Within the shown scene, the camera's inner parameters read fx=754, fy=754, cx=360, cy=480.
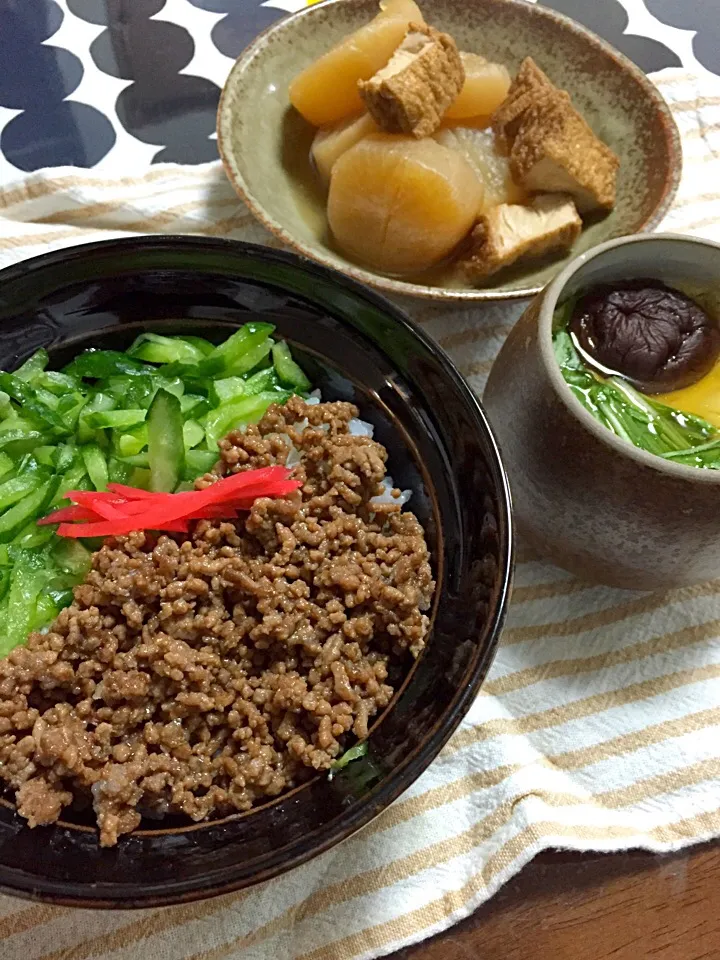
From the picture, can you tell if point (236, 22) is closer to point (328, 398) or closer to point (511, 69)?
point (511, 69)

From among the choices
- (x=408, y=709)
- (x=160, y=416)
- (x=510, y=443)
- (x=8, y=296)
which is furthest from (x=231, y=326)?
(x=408, y=709)

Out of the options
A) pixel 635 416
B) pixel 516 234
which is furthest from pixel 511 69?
pixel 635 416

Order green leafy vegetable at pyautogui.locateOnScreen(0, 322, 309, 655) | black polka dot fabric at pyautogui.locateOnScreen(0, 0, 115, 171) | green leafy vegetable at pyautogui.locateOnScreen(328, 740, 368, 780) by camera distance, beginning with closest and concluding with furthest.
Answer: green leafy vegetable at pyautogui.locateOnScreen(328, 740, 368, 780)
green leafy vegetable at pyautogui.locateOnScreen(0, 322, 309, 655)
black polka dot fabric at pyautogui.locateOnScreen(0, 0, 115, 171)

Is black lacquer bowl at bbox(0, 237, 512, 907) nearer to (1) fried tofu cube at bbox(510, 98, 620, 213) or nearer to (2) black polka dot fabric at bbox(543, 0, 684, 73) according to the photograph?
(1) fried tofu cube at bbox(510, 98, 620, 213)

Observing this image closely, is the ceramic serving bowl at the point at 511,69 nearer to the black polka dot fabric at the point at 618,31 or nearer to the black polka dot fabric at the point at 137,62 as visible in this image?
the black polka dot fabric at the point at 137,62

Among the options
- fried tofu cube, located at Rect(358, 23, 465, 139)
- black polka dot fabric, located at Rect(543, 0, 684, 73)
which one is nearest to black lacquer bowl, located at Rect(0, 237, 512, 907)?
fried tofu cube, located at Rect(358, 23, 465, 139)

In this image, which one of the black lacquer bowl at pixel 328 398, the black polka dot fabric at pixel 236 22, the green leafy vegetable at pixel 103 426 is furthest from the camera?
the black polka dot fabric at pixel 236 22

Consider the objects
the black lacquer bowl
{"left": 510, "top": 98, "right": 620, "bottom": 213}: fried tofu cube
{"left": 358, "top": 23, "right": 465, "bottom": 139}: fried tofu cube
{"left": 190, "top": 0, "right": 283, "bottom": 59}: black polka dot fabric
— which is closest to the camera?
the black lacquer bowl

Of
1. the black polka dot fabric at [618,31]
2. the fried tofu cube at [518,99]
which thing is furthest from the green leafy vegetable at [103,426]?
the black polka dot fabric at [618,31]
